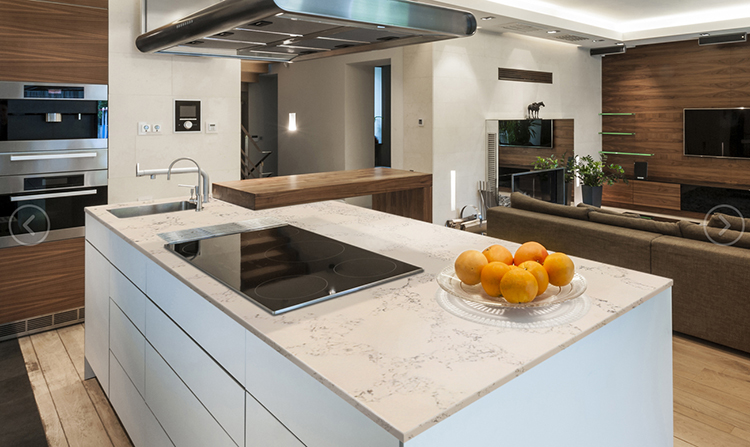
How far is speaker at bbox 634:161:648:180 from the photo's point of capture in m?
7.59

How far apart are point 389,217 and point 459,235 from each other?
46 cm

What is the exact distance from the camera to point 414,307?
4.35 ft

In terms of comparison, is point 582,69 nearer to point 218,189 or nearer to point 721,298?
point 721,298


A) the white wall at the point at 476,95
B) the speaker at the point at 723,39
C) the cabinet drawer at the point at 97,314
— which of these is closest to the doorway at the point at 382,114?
the white wall at the point at 476,95

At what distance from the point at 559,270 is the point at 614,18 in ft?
21.6

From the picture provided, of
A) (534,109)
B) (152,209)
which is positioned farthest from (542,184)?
(152,209)

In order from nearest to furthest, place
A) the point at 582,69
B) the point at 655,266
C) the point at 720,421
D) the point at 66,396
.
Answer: the point at 720,421
the point at 66,396
the point at 655,266
the point at 582,69

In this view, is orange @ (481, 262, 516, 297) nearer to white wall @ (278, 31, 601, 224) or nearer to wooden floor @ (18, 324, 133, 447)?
wooden floor @ (18, 324, 133, 447)

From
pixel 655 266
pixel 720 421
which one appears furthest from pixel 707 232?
pixel 720 421

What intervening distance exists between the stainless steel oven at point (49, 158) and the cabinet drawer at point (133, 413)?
1437 mm

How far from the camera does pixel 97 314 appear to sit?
2598 mm

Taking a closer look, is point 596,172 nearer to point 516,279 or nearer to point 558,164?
point 558,164

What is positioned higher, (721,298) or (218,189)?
(218,189)

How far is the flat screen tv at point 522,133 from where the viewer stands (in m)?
6.55
